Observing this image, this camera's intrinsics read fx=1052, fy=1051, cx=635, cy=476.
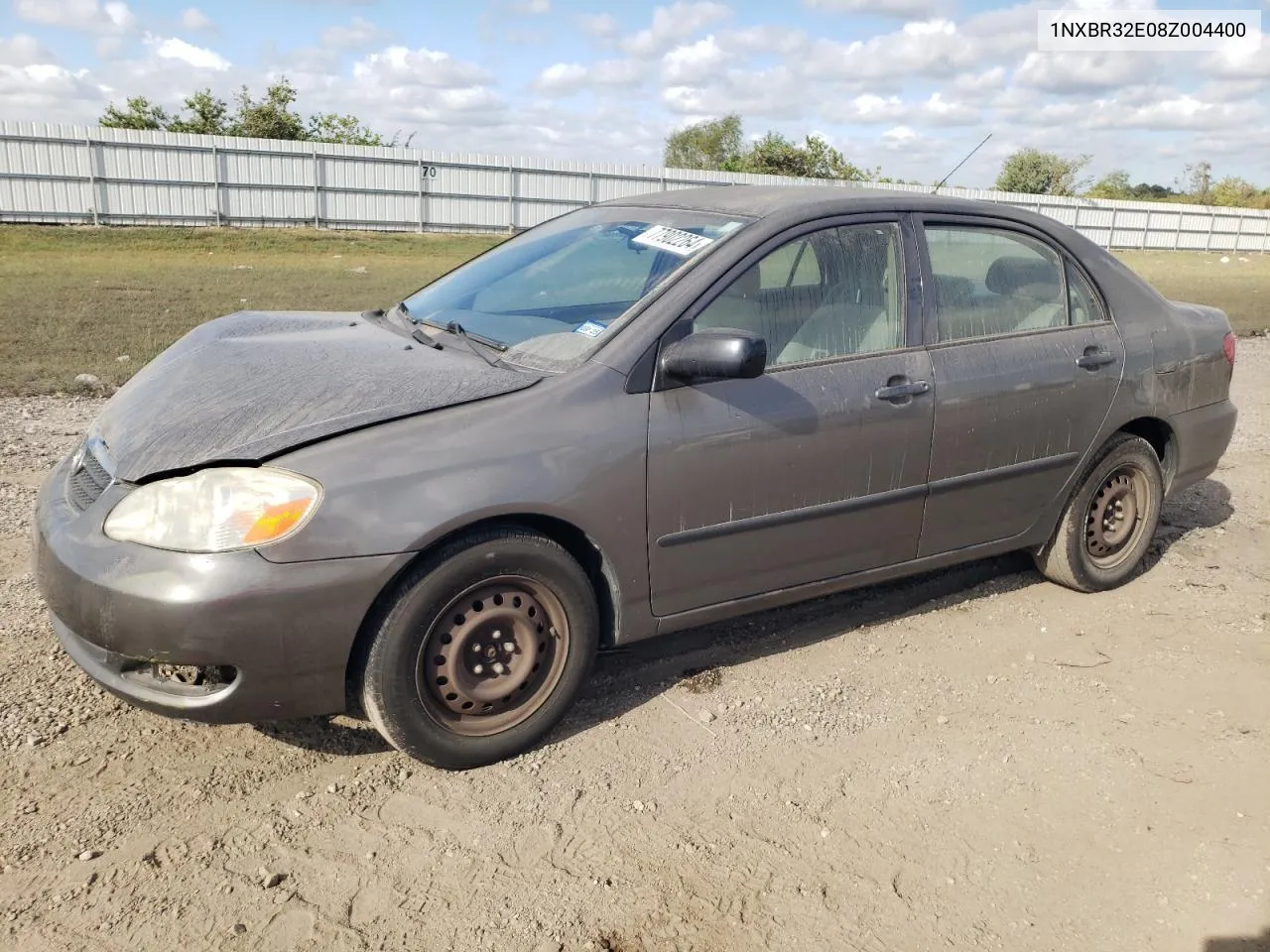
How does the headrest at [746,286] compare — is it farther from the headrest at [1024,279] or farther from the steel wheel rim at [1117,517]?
the steel wheel rim at [1117,517]

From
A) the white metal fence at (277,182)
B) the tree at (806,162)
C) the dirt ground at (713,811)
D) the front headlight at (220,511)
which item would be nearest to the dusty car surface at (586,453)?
the front headlight at (220,511)

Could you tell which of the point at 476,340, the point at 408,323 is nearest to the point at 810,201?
the point at 476,340

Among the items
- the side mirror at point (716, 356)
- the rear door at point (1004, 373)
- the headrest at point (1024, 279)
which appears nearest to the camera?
the side mirror at point (716, 356)

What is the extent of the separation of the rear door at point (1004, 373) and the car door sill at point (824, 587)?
0.15 ft

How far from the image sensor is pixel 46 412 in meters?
6.78

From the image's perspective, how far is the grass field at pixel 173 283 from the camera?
9156 mm

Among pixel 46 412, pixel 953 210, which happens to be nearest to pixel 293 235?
pixel 46 412

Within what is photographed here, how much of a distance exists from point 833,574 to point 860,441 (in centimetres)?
50

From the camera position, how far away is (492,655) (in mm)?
3105

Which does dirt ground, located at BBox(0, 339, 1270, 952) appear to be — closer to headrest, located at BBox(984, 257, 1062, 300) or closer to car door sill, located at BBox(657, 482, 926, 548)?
car door sill, located at BBox(657, 482, 926, 548)

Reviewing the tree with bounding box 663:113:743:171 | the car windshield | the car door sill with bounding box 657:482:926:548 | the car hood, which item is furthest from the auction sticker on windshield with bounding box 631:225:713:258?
the tree with bounding box 663:113:743:171

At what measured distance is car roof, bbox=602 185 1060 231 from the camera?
3.78 meters

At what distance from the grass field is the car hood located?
15.5ft

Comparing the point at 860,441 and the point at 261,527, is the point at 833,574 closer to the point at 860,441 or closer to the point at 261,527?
the point at 860,441
